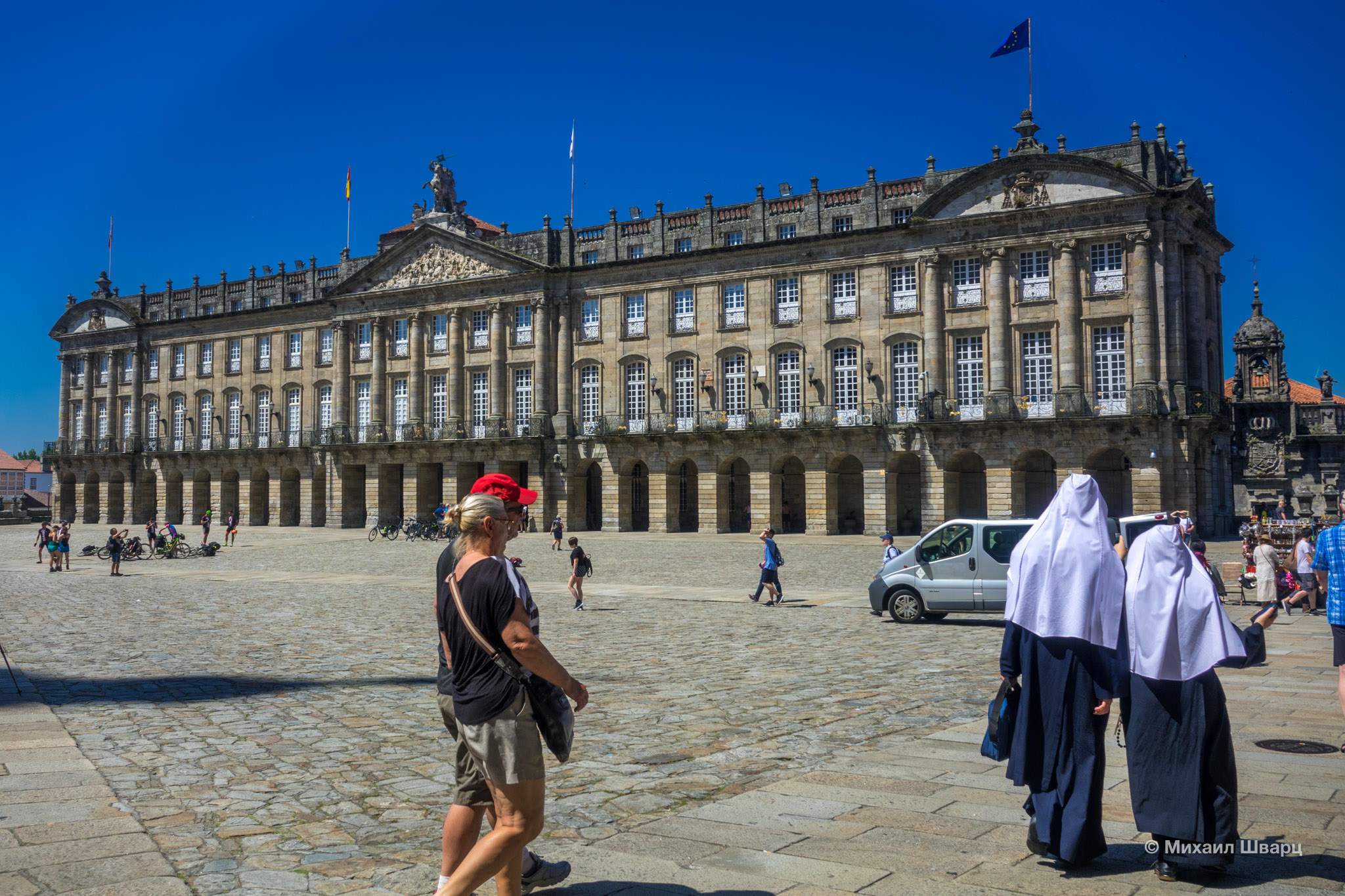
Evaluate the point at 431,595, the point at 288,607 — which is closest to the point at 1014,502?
the point at 431,595

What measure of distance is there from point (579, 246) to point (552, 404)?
753 cm

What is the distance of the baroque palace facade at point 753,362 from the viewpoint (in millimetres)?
38719

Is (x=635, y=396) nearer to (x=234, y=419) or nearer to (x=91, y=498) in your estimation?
(x=234, y=419)

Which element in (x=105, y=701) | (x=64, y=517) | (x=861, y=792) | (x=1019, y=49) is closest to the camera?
Result: (x=861, y=792)

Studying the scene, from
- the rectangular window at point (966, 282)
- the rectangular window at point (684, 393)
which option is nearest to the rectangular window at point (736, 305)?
the rectangular window at point (684, 393)

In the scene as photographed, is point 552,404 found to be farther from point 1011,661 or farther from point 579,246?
point 1011,661

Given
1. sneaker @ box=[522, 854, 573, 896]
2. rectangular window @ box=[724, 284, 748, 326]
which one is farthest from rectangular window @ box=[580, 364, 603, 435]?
sneaker @ box=[522, 854, 573, 896]

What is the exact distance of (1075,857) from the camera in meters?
5.11

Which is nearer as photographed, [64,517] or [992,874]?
[992,874]

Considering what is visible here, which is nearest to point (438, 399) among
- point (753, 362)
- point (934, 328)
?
point (753, 362)

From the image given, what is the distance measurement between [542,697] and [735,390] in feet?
138

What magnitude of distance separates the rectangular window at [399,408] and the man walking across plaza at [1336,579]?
49296mm

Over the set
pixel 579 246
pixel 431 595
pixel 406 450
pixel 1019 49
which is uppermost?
pixel 1019 49

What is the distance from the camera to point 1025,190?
3950cm
